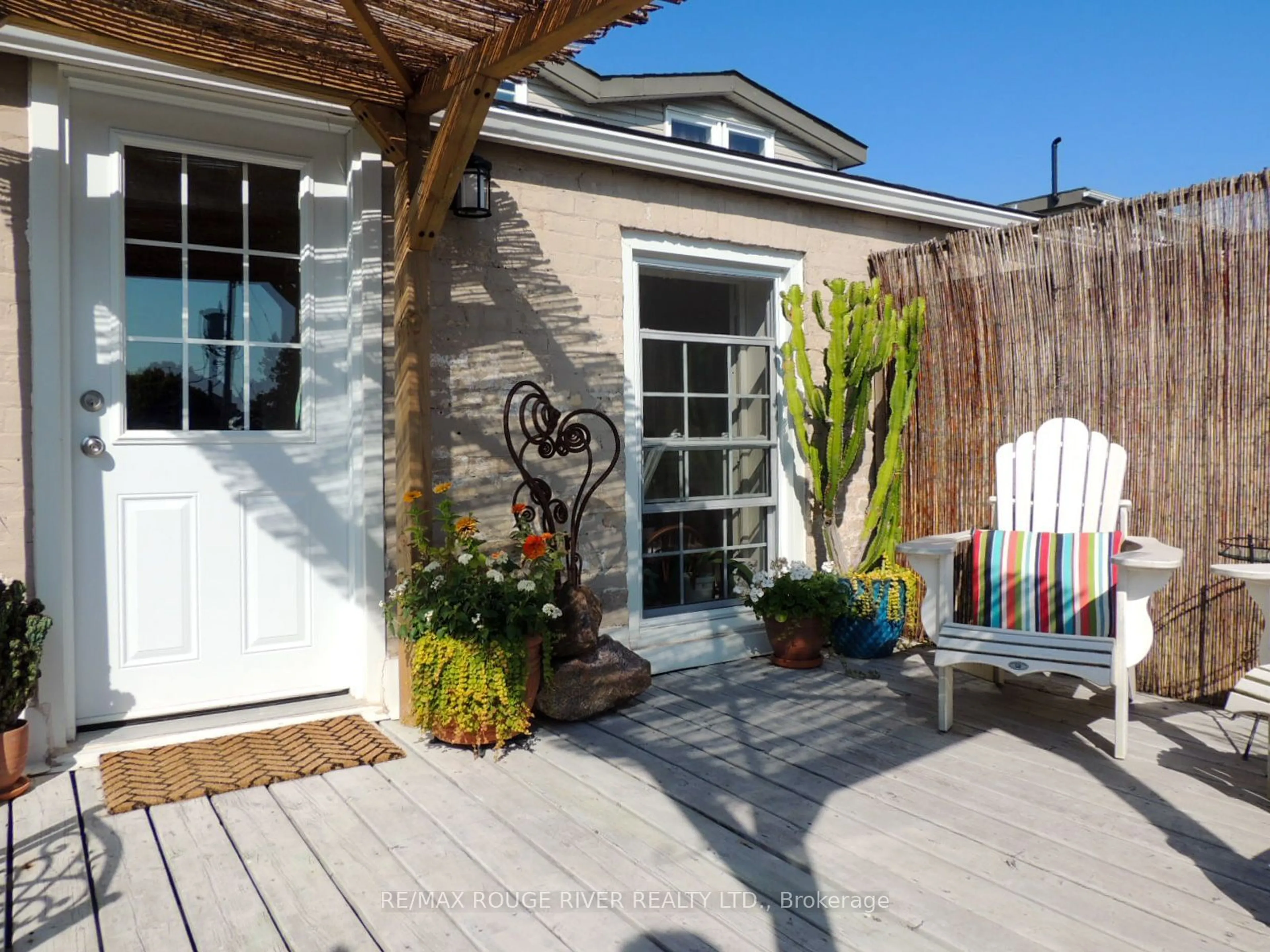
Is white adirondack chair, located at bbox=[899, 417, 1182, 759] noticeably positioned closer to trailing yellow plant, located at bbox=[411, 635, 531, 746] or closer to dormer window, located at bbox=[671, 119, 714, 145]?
trailing yellow plant, located at bbox=[411, 635, 531, 746]

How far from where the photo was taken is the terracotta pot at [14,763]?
2.59 metres

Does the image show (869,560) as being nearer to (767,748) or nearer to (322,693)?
(767,748)

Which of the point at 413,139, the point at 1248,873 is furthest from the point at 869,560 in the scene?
the point at 413,139

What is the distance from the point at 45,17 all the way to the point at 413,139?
3.64ft

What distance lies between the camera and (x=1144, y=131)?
11.1 m

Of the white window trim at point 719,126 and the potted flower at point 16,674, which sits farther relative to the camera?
the white window trim at point 719,126

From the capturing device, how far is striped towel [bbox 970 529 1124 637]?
325cm

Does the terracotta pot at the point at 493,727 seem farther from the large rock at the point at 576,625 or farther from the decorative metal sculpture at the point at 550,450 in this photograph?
the decorative metal sculpture at the point at 550,450

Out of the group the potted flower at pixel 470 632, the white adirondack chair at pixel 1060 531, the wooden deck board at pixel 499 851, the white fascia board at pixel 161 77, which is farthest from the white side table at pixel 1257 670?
the white fascia board at pixel 161 77

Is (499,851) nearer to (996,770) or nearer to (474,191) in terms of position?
(996,770)

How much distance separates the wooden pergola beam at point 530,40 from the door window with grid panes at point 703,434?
4.79 ft

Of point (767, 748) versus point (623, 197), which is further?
point (623, 197)

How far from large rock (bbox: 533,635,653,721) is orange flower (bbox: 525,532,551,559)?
43cm

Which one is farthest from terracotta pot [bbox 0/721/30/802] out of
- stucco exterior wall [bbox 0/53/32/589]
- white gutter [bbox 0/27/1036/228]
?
white gutter [bbox 0/27/1036/228]
